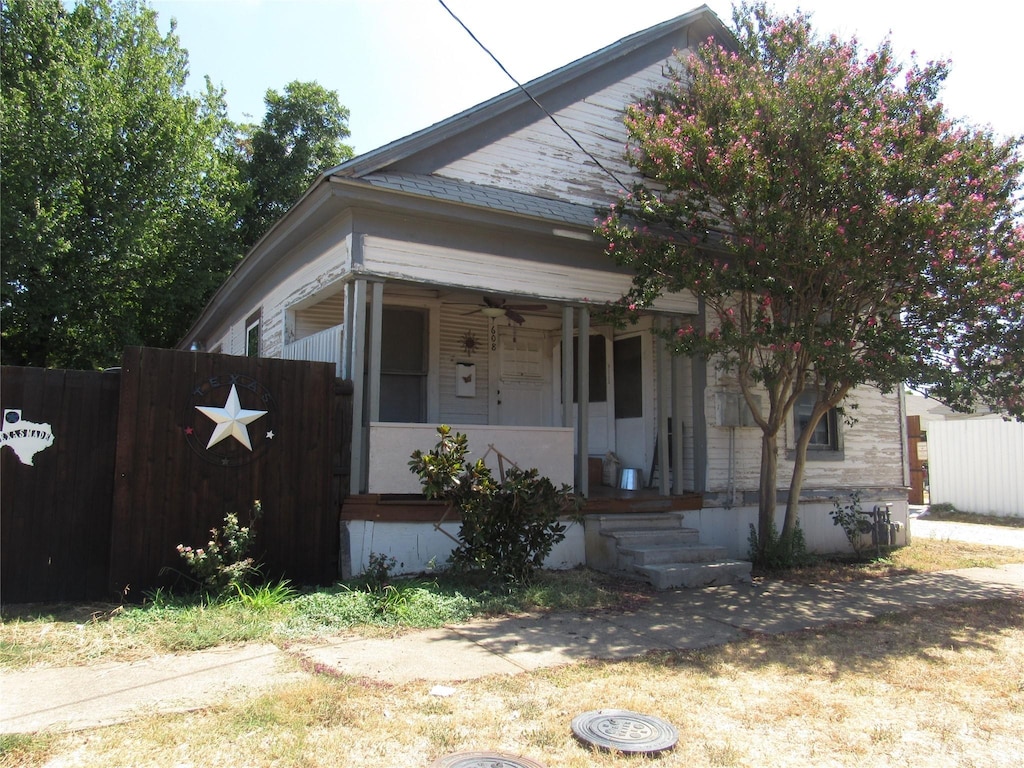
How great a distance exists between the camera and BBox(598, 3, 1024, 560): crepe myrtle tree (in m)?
7.32

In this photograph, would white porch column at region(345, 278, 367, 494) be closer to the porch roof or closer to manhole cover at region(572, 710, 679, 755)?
the porch roof

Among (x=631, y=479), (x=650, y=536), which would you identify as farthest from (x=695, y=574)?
(x=631, y=479)

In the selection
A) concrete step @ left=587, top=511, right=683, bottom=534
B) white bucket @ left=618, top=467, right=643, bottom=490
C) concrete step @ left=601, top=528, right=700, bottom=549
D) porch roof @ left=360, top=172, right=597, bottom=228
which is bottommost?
concrete step @ left=601, top=528, right=700, bottom=549

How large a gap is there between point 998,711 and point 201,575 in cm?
554

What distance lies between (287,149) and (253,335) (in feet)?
48.5

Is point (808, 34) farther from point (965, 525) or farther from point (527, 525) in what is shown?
point (965, 525)

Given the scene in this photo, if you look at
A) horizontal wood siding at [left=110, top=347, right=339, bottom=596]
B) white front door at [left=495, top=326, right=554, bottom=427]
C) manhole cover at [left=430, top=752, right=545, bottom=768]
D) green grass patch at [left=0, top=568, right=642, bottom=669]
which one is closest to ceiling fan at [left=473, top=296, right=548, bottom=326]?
white front door at [left=495, top=326, right=554, bottom=427]

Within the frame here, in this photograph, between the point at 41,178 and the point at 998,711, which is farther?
the point at 41,178

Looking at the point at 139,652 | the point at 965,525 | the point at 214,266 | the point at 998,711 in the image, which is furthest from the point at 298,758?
the point at 214,266

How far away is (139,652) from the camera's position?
473 cm

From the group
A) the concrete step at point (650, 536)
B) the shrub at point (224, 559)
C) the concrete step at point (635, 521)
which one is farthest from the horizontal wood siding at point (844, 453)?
the shrub at point (224, 559)

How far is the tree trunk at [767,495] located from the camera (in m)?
8.90

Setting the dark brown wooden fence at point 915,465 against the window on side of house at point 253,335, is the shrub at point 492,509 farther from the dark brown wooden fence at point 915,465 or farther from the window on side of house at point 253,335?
the dark brown wooden fence at point 915,465

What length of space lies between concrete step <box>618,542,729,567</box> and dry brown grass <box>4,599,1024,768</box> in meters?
2.48
